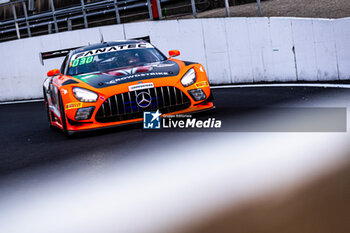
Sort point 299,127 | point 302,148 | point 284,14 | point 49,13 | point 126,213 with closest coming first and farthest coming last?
point 126,213 → point 302,148 → point 299,127 → point 284,14 → point 49,13

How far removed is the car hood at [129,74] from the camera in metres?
7.47

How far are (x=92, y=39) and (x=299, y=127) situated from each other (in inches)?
516

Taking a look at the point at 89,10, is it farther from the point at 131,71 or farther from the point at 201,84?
the point at 201,84

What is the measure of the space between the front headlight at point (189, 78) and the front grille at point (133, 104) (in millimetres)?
150

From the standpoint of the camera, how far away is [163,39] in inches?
628

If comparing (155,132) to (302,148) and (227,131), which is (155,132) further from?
(302,148)

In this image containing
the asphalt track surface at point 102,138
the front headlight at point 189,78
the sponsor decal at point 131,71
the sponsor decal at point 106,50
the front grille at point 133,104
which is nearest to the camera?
the asphalt track surface at point 102,138

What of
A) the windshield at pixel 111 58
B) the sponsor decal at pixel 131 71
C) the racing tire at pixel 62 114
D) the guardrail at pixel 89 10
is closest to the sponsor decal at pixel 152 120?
the sponsor decal at pixel 131 71

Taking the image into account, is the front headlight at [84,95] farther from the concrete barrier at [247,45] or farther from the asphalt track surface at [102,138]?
the concrete barrier at [247,45]

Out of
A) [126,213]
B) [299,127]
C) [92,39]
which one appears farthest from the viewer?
[92,39]

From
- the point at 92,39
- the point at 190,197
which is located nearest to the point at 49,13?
the point at 92,39

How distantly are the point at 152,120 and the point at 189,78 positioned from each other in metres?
0.74

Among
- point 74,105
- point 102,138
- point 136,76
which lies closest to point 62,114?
point 74,105

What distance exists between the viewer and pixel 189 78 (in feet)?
25.2
